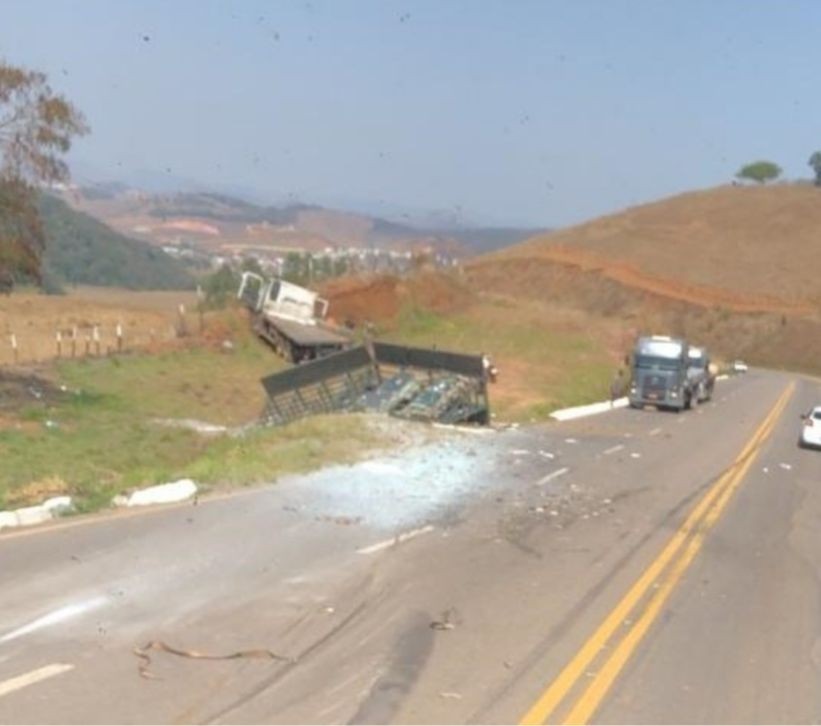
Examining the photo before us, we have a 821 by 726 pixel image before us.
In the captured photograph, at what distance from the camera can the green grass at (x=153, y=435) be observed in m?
20.9

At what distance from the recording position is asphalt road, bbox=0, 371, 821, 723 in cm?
897

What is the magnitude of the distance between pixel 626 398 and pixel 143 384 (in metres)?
20.2

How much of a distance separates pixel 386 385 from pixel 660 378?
1734 cm

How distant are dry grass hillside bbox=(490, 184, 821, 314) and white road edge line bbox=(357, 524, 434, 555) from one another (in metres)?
113

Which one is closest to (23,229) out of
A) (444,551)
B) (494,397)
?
(494,397)

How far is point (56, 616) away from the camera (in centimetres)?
1081

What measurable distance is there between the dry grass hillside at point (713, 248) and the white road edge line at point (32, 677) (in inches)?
4737

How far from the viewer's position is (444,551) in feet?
50.1

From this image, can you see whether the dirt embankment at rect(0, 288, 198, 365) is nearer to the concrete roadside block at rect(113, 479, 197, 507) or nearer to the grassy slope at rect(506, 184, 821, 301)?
the concrete roadside block at rect(113, 479, 197, 507)

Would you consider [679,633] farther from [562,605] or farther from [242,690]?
[242,690]

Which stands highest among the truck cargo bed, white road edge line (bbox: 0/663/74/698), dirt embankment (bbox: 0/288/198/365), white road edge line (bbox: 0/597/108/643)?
white road edge line (bbox: 0/663/74/698)

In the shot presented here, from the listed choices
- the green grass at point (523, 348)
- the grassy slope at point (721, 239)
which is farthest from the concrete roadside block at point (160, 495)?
the grassy slope at point (721, 239)

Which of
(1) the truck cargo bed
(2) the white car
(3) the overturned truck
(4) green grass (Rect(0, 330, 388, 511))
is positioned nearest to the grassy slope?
(1) the truck cargo bed

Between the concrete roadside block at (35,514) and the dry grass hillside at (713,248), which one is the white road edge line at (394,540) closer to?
the concrete roadside block at (35,514)
